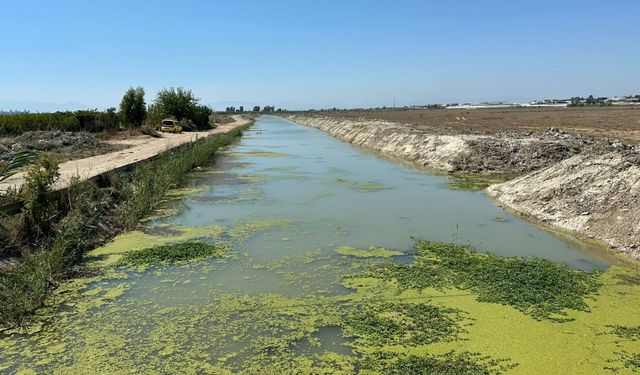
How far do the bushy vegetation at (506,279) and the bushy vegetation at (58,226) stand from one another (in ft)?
15.9

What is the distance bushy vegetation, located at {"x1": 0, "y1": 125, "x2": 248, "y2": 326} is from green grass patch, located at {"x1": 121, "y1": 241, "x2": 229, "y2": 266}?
38.5 inches

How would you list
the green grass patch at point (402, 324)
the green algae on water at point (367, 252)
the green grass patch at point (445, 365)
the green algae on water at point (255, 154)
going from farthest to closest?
the green algae on water at point (255, 154) < the green algae on water at point (367, 252) < the green grass patch at point (402, 324) < the green grass patch at point (445, 365)

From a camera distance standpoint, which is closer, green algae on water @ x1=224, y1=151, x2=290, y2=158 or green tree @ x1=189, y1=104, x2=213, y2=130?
Result: green algae on water @ x1=224, y1=151, x2=290, y2=158

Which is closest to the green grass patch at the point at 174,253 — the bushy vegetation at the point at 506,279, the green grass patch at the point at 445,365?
the bushy vegetation at the point at 506,279

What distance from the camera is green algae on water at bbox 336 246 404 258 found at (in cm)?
866

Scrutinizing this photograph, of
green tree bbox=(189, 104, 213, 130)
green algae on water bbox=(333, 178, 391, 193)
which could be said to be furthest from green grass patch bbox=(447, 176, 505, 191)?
green tree bbox=(189, 104, 213, 130)

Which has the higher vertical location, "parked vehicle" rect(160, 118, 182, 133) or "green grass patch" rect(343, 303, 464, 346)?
"parked vehicle" rect(160, 118, 182, 133)

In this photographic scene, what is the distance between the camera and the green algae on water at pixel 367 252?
28.4 ft

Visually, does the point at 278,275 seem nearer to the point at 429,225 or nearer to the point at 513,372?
the point at 513,372

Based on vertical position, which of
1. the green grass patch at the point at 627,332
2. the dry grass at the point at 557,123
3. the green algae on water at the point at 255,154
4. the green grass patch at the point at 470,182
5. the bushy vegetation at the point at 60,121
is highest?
the bushy vegetation at the point at 60,121

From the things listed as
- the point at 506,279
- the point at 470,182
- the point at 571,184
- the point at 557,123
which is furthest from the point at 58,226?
the point at 557,123

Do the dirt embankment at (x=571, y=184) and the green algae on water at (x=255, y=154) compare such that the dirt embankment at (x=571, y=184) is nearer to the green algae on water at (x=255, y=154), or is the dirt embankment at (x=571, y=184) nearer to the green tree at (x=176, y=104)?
the green algae on water at (x=255, y=154)

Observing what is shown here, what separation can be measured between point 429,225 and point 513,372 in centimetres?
637

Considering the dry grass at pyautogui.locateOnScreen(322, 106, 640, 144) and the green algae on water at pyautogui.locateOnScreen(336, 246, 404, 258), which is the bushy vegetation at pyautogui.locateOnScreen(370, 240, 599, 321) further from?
the dry grass at pyautogui.locateOnScreen(322, 106, 640, 144)
